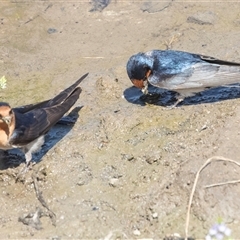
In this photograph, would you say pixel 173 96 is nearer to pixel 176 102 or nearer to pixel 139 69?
pixel 176 102

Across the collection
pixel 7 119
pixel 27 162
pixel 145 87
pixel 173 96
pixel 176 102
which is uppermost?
pixel 7 119

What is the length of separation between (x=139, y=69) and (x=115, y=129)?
0.78 m

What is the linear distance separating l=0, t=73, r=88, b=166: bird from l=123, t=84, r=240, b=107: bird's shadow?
0.69 metres

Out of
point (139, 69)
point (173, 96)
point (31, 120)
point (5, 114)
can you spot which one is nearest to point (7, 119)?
point (5, 114)

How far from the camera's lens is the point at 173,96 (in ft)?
23.1

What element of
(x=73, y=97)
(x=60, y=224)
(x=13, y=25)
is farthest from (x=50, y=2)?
(x=60, y=224)

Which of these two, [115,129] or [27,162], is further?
[115,129]

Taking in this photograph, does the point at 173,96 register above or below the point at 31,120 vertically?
below

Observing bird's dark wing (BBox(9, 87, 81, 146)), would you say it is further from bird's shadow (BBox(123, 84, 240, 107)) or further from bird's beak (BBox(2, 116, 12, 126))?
bird's shadow (BBox(123, 84, 240, 107))

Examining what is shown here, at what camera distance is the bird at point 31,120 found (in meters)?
5.63

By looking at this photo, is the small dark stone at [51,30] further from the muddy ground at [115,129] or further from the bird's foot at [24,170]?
the bird's foot at [24,170]

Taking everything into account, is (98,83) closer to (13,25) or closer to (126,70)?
(126,70)

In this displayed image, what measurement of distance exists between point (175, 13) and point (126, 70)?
167cm

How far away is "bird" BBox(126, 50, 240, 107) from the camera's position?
659 cm
